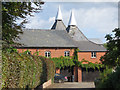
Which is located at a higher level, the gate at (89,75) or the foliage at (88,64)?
the foliage at (88,64)

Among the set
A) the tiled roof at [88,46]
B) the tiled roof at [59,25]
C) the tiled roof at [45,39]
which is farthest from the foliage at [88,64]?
the tiled roof at [59,25]

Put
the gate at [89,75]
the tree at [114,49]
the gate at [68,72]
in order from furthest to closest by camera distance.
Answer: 1. the gate at [89,75]
2. the gate at [68,72]
3. the tree at [114,49]

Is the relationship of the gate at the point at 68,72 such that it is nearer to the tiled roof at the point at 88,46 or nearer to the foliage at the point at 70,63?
the foliage at the point at 70,63

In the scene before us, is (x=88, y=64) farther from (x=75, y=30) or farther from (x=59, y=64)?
(x=75, y=30)

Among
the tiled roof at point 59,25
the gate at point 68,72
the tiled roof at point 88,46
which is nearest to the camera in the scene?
the gate at point 68,72

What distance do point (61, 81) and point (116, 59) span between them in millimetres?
16116

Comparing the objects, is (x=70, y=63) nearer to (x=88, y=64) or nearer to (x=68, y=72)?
(x=68, y=72)

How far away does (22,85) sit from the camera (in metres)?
10.1

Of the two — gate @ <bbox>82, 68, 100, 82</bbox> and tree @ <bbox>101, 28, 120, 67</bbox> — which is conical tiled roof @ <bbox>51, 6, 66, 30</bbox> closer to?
gate @ <bbox>82, 68, 100, 82</bbox>

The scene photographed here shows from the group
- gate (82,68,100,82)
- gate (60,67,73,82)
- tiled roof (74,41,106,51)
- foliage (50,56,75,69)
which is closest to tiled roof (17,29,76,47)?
tiled roof (74,41,106,51)

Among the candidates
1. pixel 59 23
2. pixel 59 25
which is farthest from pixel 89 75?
pixel 59 23

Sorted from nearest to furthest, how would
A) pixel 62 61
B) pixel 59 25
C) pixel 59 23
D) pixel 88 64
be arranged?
pixel 62 61 → pixel 88 64 → pixel 59 25 → pixel 59 23

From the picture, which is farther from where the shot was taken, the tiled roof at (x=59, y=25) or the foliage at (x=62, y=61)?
the tiled roof at (x=59, y=25)

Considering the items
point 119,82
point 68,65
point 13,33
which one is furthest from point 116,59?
point 68,65
